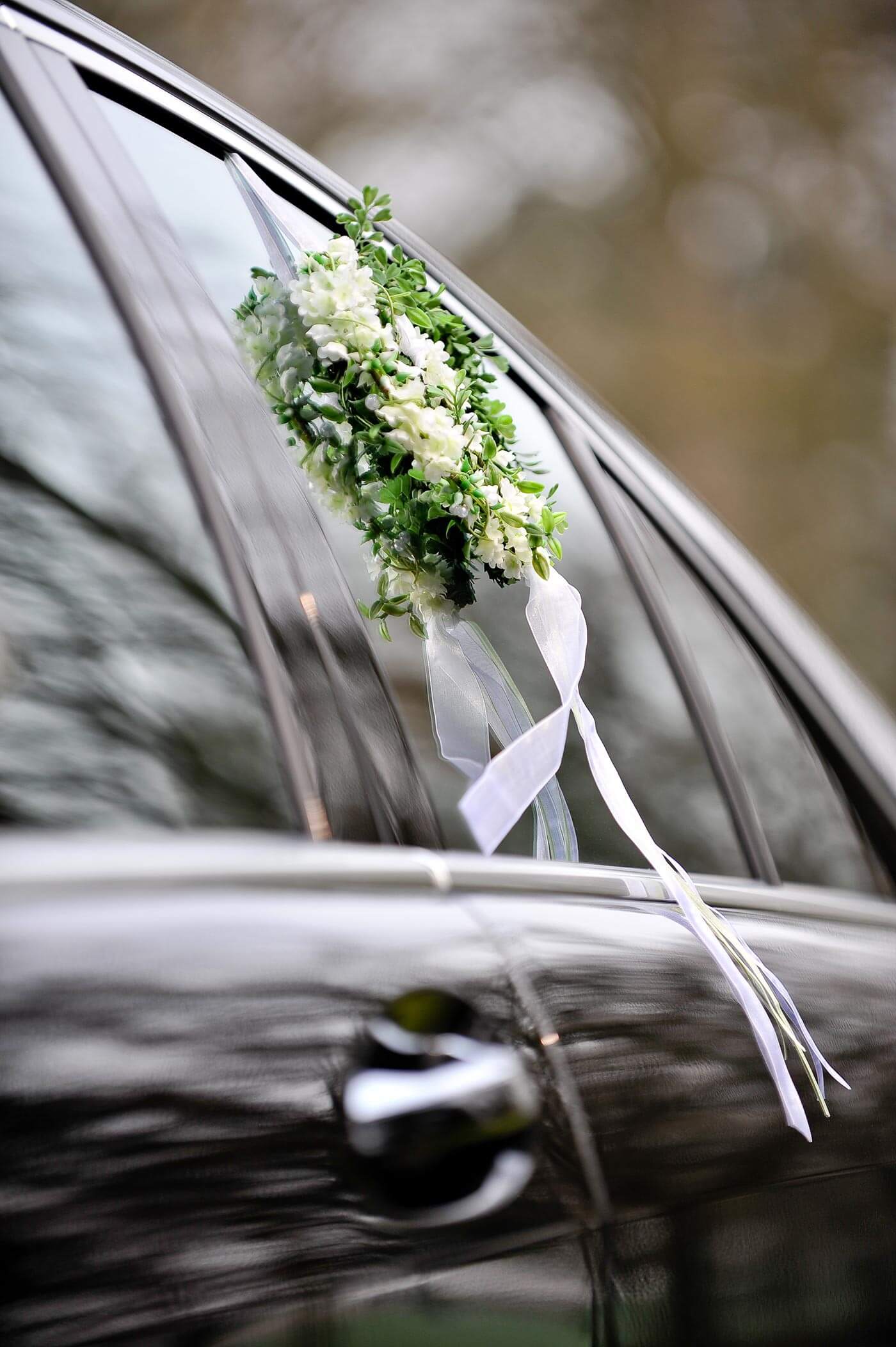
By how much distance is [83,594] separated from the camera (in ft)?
2.71

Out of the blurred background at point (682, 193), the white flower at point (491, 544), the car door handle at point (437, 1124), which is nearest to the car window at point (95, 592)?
the car door handle at point (437, 1124)

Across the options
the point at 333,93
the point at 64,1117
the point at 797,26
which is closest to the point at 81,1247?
the point at 64,1117

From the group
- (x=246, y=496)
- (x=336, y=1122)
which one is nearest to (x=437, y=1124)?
(x=336, y=1122)

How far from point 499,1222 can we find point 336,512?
2.41ft

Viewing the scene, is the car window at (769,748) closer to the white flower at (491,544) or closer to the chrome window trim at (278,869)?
the white flower at (491,544)

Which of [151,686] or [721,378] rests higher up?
[721,378]

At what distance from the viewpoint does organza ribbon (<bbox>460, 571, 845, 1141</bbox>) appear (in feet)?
3.38

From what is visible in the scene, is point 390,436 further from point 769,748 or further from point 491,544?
point 769,748

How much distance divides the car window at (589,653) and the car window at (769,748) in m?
0.12

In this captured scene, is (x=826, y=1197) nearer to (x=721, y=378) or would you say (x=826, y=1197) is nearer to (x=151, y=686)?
(x=151, y=686)

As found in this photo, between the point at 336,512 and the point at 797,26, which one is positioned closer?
the point at 336,512

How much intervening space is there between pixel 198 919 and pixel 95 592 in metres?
0.26

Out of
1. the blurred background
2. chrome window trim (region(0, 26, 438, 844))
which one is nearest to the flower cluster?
chrome window trim (region(0, 26, 438, 844))

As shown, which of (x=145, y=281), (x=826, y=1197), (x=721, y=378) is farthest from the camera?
(x=721, y=378)
